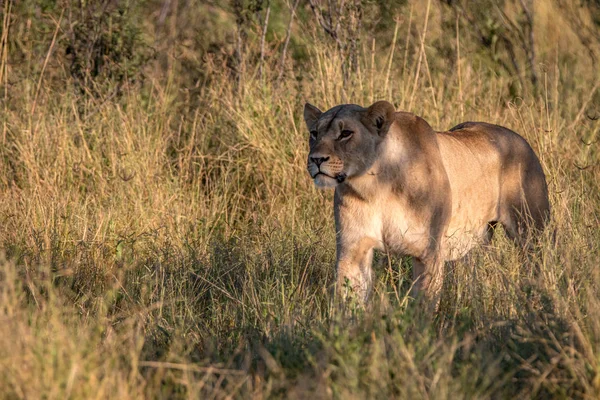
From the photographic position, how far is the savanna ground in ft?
11.1

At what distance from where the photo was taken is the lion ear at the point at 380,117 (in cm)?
471

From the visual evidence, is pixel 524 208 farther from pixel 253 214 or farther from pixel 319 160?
pixel 253 214

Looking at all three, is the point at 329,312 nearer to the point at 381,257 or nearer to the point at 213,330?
the point at 213,330

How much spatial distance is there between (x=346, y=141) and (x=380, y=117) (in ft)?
0.76

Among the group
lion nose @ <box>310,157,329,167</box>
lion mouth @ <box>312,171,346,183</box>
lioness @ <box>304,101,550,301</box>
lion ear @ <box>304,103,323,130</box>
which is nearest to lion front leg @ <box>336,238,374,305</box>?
lioness @ <box>304,101,550,301</box>

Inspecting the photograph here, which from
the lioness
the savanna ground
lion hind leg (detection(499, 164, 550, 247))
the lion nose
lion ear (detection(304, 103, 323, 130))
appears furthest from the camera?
lion hind leg (detection(499, 164, 550, 247))

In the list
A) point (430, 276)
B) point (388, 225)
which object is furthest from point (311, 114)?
point (430, 276)

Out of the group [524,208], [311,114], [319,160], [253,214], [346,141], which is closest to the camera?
[319,160]

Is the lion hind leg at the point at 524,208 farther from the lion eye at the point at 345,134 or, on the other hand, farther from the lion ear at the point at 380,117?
the lion eye at the point at 345,134

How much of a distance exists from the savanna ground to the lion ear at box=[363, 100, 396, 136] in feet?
2.49

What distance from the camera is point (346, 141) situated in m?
4.67

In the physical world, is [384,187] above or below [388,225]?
above

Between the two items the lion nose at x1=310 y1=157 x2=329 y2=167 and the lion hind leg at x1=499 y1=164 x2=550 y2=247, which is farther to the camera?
the lion hind leg at x1=499 y1=164 x2=550 y2=247

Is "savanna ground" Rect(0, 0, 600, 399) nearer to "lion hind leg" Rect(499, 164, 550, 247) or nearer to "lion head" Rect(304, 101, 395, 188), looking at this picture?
"lion hind leg" Rect(499, 164, 550, 247)
